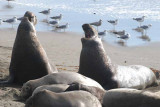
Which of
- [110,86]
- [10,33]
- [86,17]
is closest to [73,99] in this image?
[110,86]

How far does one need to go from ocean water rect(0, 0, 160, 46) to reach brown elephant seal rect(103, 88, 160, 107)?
31.9 ft

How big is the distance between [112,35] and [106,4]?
27.6ft

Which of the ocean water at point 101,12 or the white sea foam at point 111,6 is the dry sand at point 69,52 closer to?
the ocean water at point 101,12

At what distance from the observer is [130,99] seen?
5.54 meters

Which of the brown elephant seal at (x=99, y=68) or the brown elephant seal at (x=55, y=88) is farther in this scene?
the brown elephant seal at (x=99, y=68)

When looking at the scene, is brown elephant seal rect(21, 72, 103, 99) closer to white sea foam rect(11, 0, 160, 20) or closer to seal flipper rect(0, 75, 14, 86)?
seal flipper rect(0, 75, 14, 86)

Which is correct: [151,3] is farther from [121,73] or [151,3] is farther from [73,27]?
[121,73]

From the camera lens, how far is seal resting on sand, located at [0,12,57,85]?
7.86 m

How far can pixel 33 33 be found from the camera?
8.09 m

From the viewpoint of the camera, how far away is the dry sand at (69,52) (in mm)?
10602

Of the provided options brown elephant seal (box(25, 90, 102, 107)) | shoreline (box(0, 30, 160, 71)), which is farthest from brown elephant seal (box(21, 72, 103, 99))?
shoreline (box(0, 30, 160, 71))

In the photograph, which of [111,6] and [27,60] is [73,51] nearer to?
[27,60]

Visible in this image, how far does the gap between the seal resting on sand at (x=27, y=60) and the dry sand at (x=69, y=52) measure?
18.0 inches

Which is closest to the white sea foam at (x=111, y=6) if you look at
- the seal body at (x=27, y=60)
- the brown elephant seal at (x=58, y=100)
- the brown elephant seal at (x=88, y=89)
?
the seal body at (x=27, y=60)
